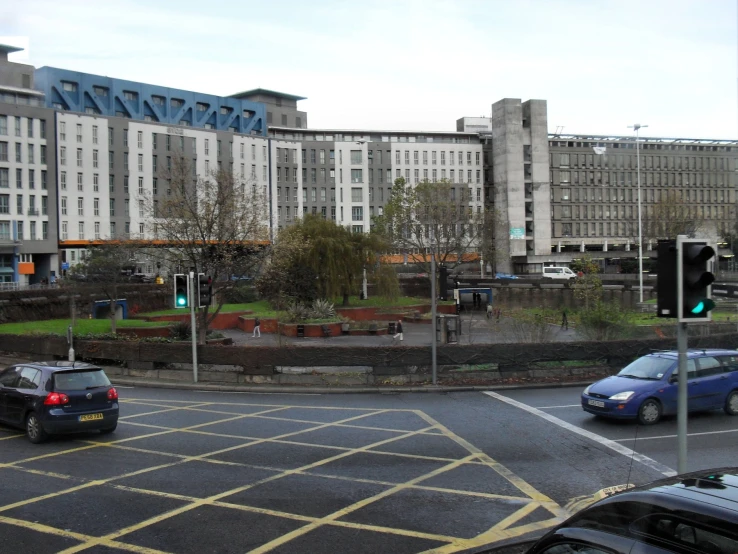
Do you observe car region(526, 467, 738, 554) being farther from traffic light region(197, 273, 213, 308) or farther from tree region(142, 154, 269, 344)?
tree region(142, 154, 269, 344)

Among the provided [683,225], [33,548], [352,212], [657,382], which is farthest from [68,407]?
[352,212]

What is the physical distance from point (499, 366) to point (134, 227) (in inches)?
2622

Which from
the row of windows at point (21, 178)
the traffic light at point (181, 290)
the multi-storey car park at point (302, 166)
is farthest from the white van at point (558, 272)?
the traffic light at point (181, 290)

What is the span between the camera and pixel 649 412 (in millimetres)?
14297

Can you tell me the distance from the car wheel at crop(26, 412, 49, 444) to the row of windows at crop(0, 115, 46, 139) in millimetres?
66891

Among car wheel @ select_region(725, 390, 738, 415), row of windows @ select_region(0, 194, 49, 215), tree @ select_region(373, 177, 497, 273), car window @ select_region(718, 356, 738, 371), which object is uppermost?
row of windows @ select_region(0, 194, 49, 215)

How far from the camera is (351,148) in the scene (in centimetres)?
9738

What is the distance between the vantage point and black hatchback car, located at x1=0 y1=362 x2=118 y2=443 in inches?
497

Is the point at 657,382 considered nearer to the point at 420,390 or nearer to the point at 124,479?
the point at 420,390

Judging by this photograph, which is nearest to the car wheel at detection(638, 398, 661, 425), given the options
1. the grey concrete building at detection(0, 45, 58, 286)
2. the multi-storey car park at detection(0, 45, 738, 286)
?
the multi-storey car park at detection(0, 45, 738, 286)

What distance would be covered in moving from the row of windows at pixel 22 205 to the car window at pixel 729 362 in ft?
236

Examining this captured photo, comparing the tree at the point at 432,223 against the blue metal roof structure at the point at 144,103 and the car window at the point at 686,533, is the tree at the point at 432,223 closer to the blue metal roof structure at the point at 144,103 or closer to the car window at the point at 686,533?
the blue metal roof structure at the point at 144,103

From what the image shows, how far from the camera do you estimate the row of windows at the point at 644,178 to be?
9819 centimetres

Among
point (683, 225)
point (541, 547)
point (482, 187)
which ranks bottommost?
point (541, 547)
